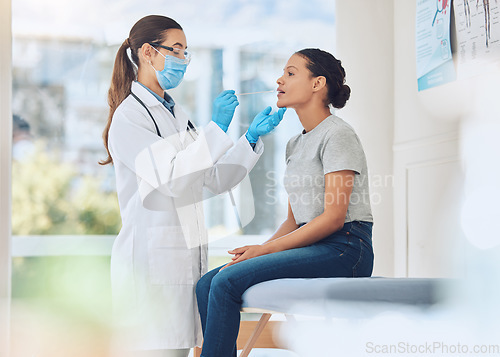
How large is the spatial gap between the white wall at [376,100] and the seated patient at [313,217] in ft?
3.12

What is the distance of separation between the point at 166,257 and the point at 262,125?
491 mm

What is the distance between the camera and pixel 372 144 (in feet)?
8.23

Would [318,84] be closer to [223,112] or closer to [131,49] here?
[223,112]

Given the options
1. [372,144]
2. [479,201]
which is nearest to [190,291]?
[479,201]

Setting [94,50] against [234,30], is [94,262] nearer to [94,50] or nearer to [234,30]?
[94,50]

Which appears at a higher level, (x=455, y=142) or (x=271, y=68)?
(x=271, y=68)

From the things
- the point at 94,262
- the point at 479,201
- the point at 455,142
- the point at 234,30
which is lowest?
the point at 94,262

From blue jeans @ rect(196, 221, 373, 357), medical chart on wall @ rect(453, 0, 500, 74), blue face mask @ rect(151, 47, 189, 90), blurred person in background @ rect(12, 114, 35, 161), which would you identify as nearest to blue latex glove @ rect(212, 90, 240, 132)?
blue face mask @ rect(151, 47, 189, 90)

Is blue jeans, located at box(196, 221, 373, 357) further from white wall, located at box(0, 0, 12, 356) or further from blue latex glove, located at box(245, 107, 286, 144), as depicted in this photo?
white wall, located at box(0, 0, 12, 356)

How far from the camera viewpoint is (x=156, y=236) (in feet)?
4.76

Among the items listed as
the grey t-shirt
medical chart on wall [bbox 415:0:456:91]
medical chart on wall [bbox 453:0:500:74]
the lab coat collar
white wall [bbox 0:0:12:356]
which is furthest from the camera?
white wall [bbox 0:0:12:356]

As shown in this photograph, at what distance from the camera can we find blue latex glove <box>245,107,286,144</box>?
63.7 inches

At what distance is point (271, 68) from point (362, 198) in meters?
1.42

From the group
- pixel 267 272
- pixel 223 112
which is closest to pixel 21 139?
pixel 223 112
